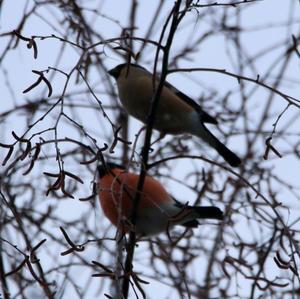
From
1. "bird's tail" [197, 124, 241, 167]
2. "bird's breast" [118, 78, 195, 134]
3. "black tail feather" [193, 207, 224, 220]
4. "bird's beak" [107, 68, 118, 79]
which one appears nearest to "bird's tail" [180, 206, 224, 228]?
"black tail feather" [193, 207, 224, 220]

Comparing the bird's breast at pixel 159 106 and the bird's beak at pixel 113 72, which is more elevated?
the bird's beak at pixel 113 72

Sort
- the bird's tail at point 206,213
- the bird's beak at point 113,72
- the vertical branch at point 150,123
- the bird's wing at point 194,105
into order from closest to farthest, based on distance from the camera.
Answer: the vertical branch at point 150,123 → the bird's tail at point 206,213 → the bird's wing at point 194,105 → the bird's beak at point 113,72

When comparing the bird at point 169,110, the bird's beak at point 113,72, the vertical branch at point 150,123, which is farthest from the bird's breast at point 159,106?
the vertical branch at point 150,123

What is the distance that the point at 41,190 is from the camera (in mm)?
3373

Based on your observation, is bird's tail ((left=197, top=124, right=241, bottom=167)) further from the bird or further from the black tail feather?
the black tail feather

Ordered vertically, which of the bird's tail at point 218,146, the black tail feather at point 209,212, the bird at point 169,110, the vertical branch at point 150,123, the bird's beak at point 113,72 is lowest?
the vertical branch at point 150,123

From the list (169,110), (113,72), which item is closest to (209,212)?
(169,110)

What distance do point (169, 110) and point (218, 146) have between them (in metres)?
0.29

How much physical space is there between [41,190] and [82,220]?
0.26 meters

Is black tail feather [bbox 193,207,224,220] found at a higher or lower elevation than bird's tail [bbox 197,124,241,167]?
lower

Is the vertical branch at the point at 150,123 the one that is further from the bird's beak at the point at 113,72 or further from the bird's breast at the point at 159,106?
the bird's beak at the point at 113,72

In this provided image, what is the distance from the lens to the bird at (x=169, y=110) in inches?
121

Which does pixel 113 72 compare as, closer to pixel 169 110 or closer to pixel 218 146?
pixel 169 110

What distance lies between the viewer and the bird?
10.1ft
